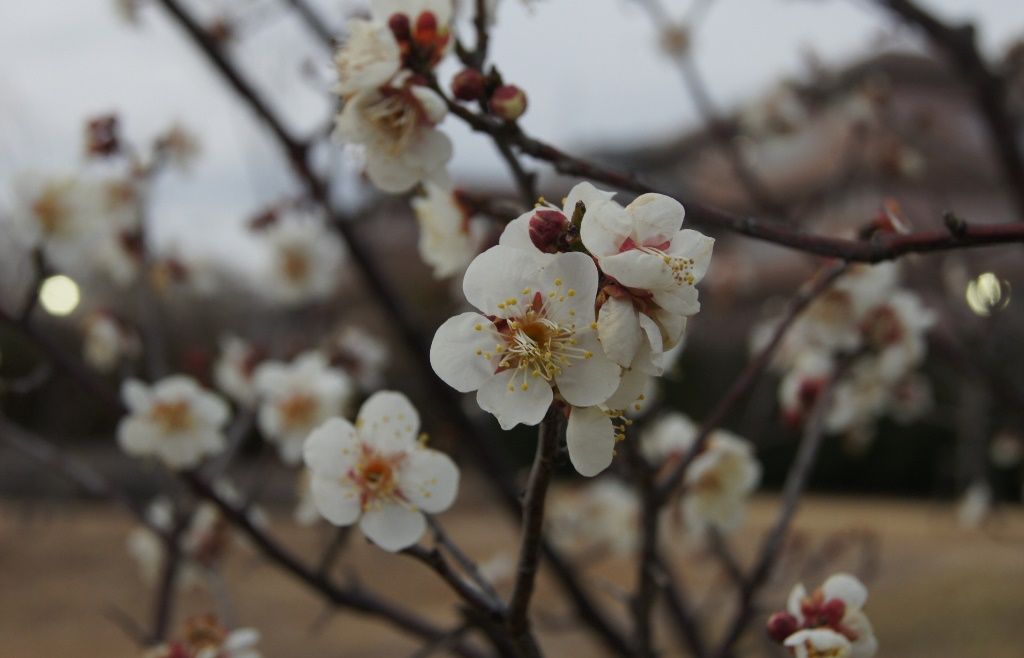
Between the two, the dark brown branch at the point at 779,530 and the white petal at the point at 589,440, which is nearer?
the white petal at the point at 589,440

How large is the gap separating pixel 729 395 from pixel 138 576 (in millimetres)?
5093

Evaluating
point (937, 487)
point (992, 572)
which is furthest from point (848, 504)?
point (992, 572)

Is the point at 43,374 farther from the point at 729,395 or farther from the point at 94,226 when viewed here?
the point at 729,395

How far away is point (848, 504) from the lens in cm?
802

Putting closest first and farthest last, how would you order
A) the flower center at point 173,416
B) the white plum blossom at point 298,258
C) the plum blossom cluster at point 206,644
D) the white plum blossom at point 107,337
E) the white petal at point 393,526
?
1. the white petal at point 393,526
2. the plum blossom cluster at point 206,644
3. the flower center at point 173,416
4. the white plum blossom at point 107,337
5. the white plum blossom at point 298,258

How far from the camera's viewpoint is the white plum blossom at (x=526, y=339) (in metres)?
0.48

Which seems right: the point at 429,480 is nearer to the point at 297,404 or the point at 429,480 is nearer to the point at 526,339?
the point at 526,339

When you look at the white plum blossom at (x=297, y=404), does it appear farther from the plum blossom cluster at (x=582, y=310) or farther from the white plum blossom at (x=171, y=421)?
the plum blossom cluster at (x=582, y=310)

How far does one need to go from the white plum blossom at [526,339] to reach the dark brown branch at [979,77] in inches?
48.4

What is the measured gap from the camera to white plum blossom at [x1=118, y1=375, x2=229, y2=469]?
1.21 meters

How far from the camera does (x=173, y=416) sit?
1254 millimetres

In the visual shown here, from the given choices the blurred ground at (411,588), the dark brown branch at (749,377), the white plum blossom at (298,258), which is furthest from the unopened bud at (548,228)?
the white plum blossom at (298,258)

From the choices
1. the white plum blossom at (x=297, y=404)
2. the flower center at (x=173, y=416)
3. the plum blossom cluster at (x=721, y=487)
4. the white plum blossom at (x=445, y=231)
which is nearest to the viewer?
the white plum blossom at (x=445, y=231)

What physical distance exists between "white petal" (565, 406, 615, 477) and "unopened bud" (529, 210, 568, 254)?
0.10 m
